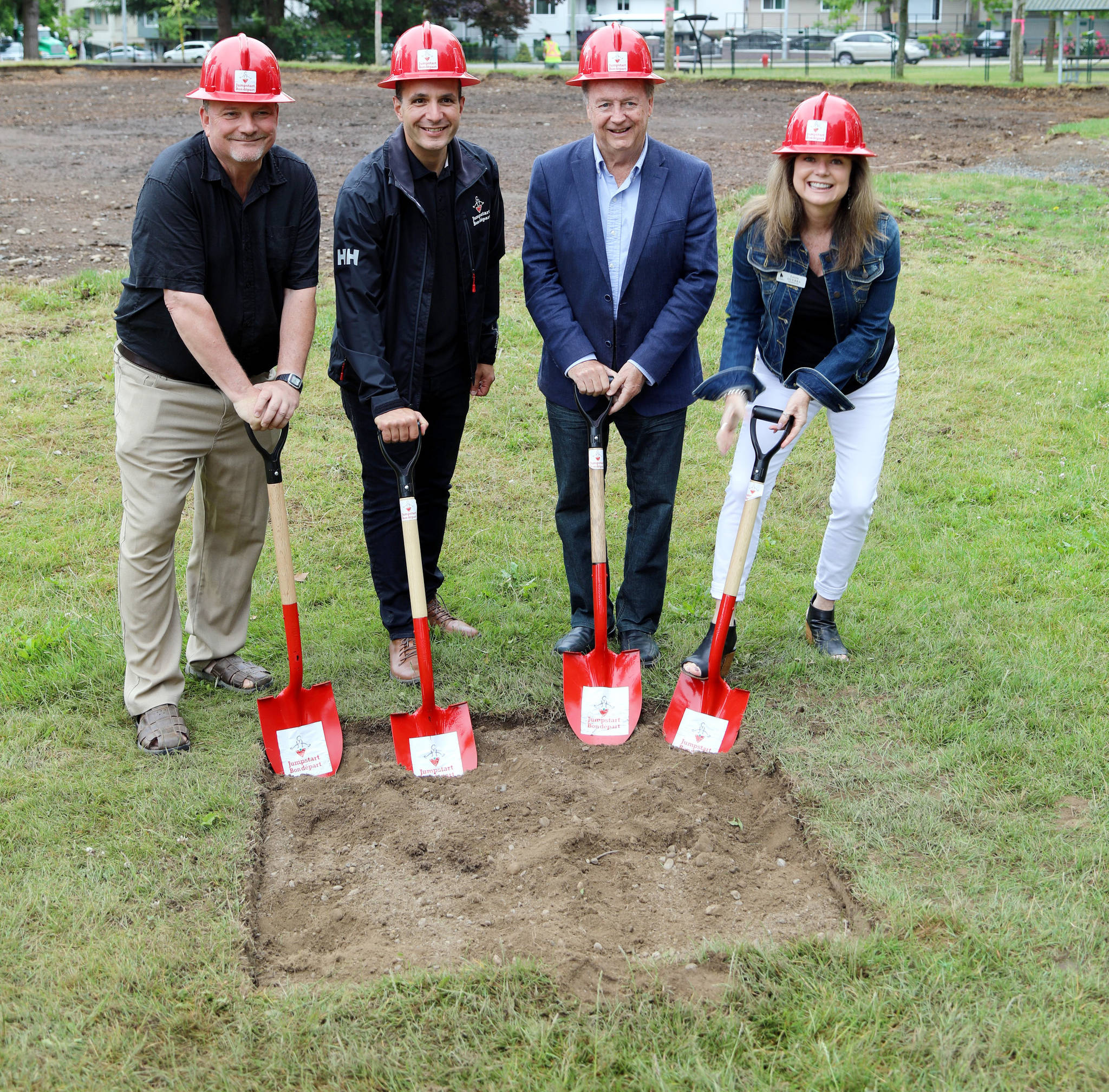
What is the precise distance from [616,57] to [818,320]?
47.1 inches

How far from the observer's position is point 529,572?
18.2 ft

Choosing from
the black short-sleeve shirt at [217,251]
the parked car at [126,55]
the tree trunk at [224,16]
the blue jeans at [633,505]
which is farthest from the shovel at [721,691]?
the parked car at [126,55]

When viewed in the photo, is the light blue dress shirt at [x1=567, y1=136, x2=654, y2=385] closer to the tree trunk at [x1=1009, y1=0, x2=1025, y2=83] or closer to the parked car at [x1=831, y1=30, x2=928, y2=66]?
the tree trunk at [x1=1009, y1=0, x2=1025, y2=83]

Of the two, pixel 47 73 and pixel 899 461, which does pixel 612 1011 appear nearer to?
pixel 899 461

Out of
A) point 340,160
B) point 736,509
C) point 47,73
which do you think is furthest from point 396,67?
point 47,73

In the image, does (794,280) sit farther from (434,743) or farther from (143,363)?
(143,363)

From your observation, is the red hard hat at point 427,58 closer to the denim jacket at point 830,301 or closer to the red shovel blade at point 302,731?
the denim jacket at point 830,301

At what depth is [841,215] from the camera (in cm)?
401

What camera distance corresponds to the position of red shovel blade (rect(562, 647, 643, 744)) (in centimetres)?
421

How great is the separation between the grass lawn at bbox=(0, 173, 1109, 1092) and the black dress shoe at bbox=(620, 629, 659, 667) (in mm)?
82

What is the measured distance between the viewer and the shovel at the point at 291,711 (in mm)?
3953

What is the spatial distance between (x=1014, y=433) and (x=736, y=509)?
3.45m

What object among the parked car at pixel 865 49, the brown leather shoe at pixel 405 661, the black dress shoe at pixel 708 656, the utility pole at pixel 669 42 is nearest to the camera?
the black dress shoe at pixel 708 656

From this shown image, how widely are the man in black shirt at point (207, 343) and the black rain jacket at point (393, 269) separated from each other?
0.15 meters
